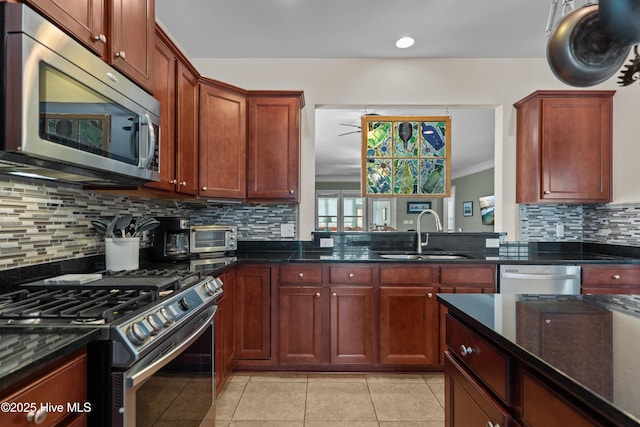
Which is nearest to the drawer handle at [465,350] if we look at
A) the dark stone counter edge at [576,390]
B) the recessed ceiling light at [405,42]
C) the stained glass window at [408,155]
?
the dark stone counter edge at [576,390]

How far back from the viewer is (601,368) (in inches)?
27.5

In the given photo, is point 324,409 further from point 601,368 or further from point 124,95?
point 124,95

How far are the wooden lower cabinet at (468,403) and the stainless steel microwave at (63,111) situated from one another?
1.52 metres

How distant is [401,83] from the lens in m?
3.13

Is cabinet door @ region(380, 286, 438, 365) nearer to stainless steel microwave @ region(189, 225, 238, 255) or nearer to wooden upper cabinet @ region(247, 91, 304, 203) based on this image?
wooden upper cabinet @ region(247, 91, 304, 203)

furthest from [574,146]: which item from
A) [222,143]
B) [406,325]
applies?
[222,143]

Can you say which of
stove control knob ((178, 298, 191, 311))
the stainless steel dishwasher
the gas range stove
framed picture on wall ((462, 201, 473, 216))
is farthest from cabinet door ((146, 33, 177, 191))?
framed picture on wall ((462, 201, 473, 216))

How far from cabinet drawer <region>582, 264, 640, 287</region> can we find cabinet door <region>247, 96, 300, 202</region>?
2.30 meters

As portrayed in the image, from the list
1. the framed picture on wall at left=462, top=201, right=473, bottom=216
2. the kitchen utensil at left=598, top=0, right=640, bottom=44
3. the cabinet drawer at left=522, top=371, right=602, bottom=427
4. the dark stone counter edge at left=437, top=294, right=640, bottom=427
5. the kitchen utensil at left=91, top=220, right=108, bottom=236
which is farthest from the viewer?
the framed picture on wall at left=462, top=201, right=473, bottom=216

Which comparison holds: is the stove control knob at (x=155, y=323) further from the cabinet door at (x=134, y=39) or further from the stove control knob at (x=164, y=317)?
the cabinet door at (x=134, y=39)

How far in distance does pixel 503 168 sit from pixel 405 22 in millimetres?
1576

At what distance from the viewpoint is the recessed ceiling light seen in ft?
9.09

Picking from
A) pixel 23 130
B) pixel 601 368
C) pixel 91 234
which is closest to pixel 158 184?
pixel 91 234

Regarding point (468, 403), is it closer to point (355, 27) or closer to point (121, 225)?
point (121, 225)
